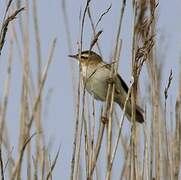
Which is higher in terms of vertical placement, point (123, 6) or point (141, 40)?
point (123, 6)

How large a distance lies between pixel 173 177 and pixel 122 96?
1.03 m

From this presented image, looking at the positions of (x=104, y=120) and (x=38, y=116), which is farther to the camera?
(x=38, y=116)

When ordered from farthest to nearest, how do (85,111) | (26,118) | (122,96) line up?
(122,96), (85,111), (26,118)

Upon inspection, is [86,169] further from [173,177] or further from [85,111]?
[173,177]

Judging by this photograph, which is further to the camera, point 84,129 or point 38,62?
point 38,62

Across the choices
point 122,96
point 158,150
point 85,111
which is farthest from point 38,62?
point 122,96

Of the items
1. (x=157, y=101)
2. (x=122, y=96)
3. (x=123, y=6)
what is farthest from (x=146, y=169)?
(x=122, y=96)

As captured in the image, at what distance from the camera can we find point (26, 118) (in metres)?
1.79

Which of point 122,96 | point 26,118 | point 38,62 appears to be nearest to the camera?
point 26,118

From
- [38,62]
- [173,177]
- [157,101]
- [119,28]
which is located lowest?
[173,177]

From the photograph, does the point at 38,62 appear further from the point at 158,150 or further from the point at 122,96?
the point at 122,96

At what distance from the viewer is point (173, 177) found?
1964mm

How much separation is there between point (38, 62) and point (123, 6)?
502 millimetres

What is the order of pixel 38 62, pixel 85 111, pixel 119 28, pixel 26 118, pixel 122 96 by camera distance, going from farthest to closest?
1. pixel 122 96
2. pixel 38 62
3. pixel 85 111
4. pixel 26 118
5. pixel 119 28
